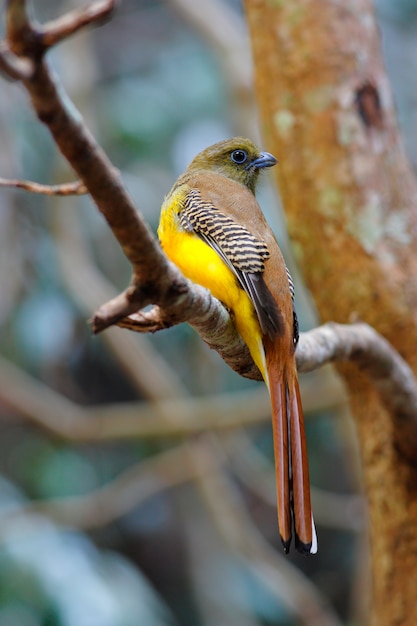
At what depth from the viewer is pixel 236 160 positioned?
Result: 106 inches

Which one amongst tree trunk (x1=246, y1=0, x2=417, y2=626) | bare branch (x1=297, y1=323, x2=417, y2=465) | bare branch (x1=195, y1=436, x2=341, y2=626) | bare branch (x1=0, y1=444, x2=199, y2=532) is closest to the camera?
bare branch (x1=297, y1=323, x2=417, y2=465)

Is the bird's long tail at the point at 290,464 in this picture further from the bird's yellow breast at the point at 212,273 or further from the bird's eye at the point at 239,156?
the bird's eye at the point at 239,156

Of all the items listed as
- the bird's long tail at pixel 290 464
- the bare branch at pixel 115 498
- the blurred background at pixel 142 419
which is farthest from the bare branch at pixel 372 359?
the bare branch at pixel 115 498

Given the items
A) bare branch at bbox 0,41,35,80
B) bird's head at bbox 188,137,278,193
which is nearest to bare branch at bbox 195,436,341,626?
bird's head at bbox 188,137,278,193

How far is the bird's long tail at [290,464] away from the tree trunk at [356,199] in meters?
0.55

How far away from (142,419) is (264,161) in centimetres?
154

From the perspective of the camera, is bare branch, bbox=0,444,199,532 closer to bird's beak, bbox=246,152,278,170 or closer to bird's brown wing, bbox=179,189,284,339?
bird's beak, bbox=246,152,278,170

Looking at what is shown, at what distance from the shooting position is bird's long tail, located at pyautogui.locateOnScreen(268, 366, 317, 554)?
5.24 feet

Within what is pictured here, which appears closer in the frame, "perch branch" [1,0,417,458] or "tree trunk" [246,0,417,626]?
"perch branch" [1,0,417,458]

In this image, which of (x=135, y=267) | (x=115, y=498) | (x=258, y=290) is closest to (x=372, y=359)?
(x=258, y=290)

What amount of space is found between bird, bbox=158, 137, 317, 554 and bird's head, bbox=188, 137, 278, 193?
0.35m

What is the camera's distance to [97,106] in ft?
16.1

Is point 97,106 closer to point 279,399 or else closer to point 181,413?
point 181,413

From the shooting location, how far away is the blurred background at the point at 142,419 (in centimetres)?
365
